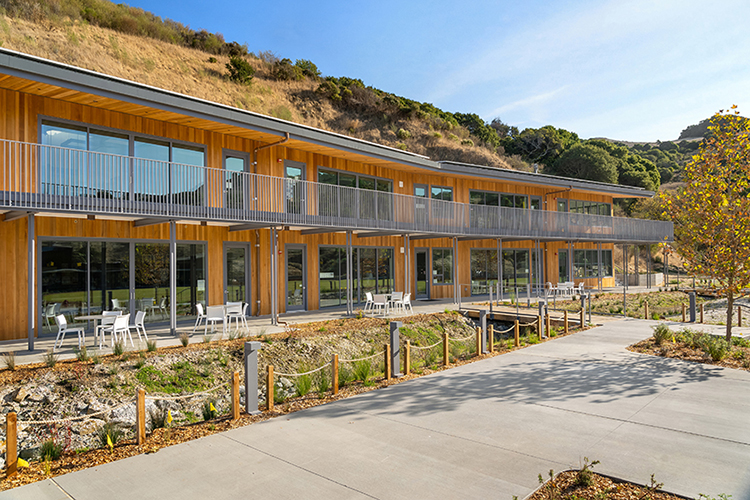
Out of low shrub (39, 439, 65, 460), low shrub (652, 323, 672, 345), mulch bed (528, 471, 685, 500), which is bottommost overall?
low shrub (39, 439, 65, 460)

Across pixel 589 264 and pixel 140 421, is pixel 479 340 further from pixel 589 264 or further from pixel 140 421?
pixel 589 264

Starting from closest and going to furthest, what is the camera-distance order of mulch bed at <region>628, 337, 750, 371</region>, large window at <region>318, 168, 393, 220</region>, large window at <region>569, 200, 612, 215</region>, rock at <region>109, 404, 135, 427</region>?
rock at <region>109, 404, 135, 427</region>, mulch bed at <region>628, 337, 750, 371</region>, large window at <region>318, 168, 393, 220</region>, large window at <region>569, 200, 612, 215</region>

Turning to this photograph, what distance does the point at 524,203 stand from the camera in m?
27.2

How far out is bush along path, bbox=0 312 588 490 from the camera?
6.12 m

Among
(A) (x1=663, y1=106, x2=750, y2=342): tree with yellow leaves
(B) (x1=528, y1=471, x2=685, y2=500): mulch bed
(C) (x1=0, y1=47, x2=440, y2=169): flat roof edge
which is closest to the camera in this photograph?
(B) (x1=528, y1=471, x2=685, y2=500): mulch bed

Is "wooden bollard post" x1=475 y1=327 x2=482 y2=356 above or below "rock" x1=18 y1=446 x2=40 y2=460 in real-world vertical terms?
above

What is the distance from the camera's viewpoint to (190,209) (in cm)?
1274

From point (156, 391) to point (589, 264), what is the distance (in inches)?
1100

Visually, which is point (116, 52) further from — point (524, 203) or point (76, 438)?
point (76, 438)

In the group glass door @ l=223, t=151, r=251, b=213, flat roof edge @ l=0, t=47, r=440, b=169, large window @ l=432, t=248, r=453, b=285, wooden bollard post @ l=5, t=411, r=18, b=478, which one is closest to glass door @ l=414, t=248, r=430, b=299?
large window @ l=432, t=248, r=453, b=285

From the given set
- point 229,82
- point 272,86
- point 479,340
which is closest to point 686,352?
point 479,340

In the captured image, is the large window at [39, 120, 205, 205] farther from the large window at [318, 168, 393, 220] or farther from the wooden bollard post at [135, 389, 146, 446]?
the wooden bollard post at [135, 389, 146, 446]

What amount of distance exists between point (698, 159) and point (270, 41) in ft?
151

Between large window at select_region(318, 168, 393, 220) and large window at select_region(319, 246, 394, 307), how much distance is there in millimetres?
1841
